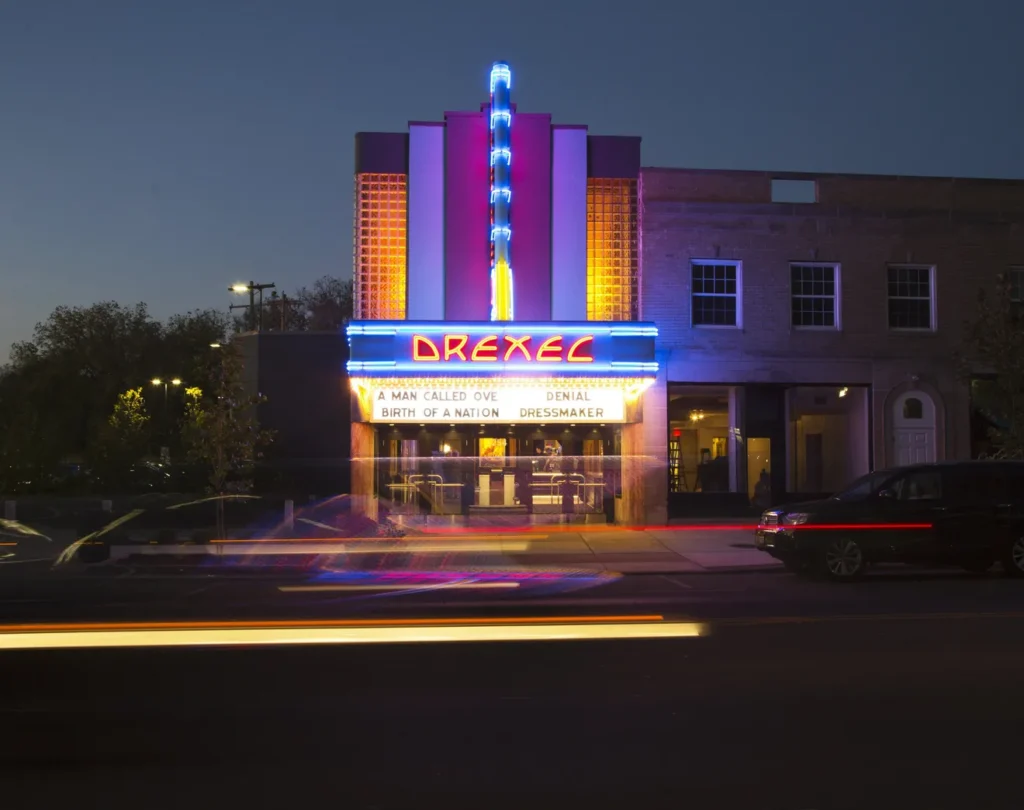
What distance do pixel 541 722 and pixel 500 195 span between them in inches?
722

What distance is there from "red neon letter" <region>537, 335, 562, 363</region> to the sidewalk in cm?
403

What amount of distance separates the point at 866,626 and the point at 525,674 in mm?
4458

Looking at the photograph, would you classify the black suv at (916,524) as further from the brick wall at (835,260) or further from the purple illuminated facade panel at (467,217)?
the purple illuminated facade panel at (467,217)

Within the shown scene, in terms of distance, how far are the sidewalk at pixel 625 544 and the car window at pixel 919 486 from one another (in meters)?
2.79

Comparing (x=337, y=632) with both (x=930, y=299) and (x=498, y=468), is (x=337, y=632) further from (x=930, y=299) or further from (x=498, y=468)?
(x=930, y=299)

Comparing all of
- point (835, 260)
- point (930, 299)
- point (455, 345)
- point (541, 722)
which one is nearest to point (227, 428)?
point (455, 345)

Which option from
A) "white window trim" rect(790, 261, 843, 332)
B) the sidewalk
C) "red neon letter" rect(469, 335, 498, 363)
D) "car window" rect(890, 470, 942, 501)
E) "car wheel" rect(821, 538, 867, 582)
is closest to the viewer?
"car wheel" rect(821, 538, 867, 582)

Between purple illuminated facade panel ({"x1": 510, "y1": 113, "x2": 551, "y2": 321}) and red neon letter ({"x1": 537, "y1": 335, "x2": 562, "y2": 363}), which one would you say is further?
purple illuminated facade panel ({"x1": 510, "y1": 113, "x2": 551, "y2": 321})

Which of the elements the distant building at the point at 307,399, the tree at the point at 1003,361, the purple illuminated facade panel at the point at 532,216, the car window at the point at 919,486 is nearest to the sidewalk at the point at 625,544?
the car window at the point at 919,486

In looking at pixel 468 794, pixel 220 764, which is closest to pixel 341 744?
pixel 220 764

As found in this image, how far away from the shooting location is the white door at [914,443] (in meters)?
26.0

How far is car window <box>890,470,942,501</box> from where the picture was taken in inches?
648

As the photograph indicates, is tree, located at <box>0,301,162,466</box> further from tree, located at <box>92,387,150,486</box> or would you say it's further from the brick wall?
the brick wall

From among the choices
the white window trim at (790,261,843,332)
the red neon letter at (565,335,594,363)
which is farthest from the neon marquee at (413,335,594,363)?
the white window trim at (790,261,843,332)
